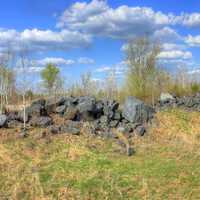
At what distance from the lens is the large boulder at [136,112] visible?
34.4ft

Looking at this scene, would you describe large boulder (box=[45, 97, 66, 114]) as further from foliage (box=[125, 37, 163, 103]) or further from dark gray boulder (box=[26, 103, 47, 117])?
foliage (box=[125, 37, 163, 103])

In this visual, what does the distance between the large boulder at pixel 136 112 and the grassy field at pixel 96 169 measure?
106 centimetres

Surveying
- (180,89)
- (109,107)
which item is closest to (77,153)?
(109,107)

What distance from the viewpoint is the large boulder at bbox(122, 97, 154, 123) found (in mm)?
10484

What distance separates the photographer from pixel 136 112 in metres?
10.5

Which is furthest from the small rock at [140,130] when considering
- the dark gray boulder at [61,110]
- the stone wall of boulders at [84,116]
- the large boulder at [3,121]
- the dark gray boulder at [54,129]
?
the large boulder at [3,121]

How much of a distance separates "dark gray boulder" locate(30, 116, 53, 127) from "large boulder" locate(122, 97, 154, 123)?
223cm

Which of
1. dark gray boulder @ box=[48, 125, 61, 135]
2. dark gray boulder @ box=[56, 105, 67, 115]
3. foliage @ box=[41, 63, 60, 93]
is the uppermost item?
foliage @ box=[41, 63, 60, 93]

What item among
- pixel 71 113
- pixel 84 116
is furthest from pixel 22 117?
pixel 84 116

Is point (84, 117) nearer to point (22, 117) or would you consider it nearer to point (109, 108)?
point (109, 108)

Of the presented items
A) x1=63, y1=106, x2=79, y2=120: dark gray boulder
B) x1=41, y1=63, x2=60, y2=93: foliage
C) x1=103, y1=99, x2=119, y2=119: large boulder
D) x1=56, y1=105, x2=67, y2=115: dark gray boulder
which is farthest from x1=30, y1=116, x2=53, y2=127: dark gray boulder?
x1=41, y1=63, x2=60, y2=93: foliage

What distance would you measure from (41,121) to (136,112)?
269 centimetres

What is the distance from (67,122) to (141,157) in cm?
263

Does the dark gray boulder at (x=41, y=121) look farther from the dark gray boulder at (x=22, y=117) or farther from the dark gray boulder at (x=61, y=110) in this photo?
the dark gray boulder at (x=61, y=110)
